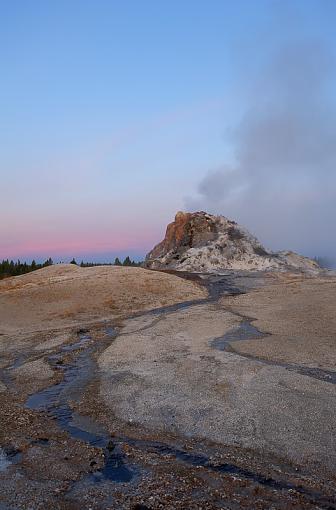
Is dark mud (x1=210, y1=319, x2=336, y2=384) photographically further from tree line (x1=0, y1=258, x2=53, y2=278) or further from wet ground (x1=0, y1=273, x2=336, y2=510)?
tree line (x1=0, y1=258, x2=53, y2=278)

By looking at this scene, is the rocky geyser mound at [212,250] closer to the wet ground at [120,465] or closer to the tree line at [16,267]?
the tree line at [16,267]

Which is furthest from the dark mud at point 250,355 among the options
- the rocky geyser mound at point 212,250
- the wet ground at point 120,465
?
the rocky geyser mound at point 212,250

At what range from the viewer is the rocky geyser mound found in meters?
55.6

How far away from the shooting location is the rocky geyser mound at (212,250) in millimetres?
55562

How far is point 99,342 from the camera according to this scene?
22078 mm

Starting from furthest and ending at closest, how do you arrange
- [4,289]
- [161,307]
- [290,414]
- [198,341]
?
1. [4,289]
2. [161,307]
3. [198,341]
4. [290,414]

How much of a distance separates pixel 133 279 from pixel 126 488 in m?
31.6

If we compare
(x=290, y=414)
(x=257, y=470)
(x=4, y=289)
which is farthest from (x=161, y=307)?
(x=257, y=470)

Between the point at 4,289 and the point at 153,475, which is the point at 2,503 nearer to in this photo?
the point at 153,475

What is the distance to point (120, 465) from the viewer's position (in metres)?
9.20

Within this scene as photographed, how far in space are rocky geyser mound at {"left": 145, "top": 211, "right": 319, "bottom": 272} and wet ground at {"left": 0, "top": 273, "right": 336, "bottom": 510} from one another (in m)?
41.2

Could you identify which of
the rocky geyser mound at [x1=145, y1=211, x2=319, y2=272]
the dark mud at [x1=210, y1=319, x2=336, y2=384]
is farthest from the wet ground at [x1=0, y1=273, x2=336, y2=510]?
the rocky geyser mound at [x1=145, y1=211, x2=319, y2=272]

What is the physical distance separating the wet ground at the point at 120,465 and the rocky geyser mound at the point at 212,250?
135ft

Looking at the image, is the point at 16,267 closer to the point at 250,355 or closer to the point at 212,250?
the point at 212,250
